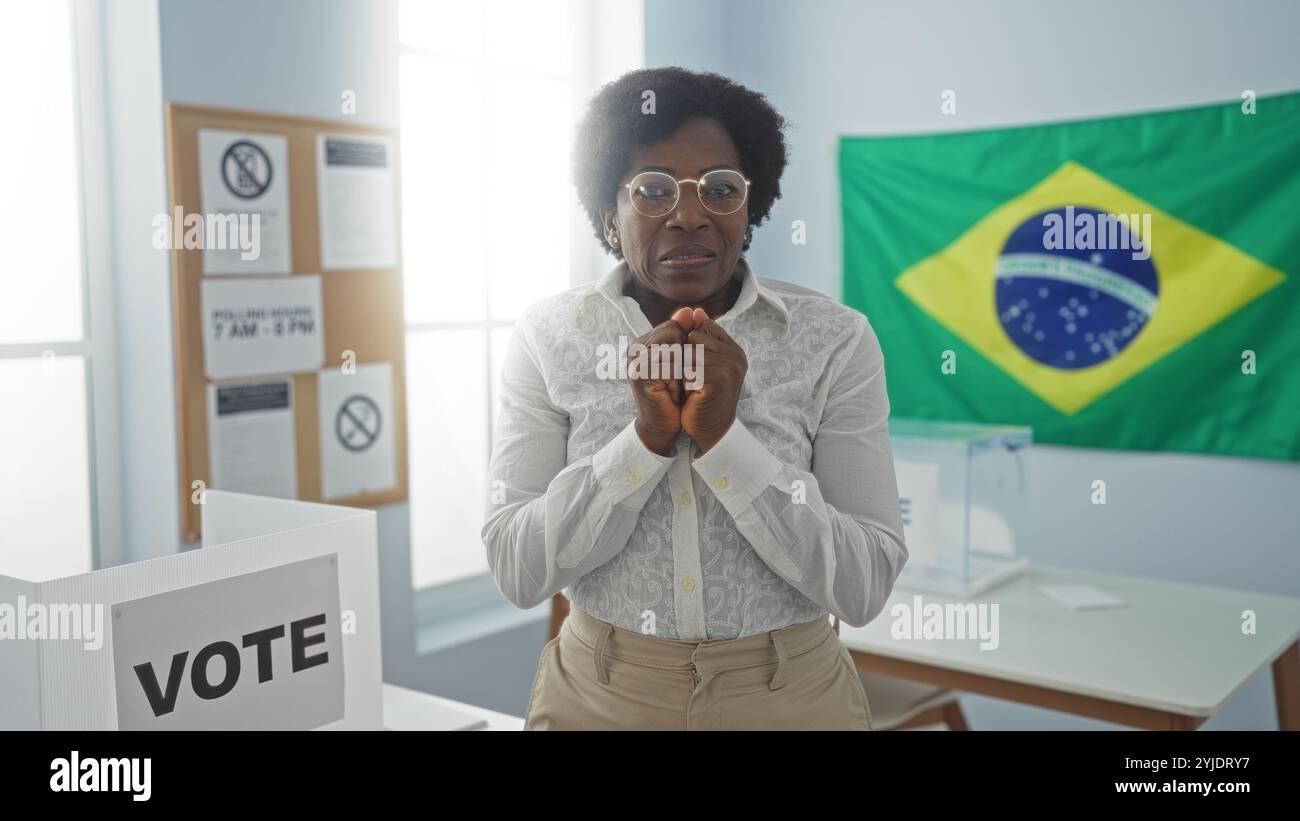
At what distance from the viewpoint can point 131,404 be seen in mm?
2316

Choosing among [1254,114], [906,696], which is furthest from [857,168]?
[906,696]

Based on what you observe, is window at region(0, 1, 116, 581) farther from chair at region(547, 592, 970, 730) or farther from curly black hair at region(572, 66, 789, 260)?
curly black hair at region(572, 66, 789, 260)

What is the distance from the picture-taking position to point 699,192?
1162mm

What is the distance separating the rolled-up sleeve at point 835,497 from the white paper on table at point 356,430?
161 cm

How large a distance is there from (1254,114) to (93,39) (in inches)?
106

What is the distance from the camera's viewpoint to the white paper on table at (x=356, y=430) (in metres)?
2.54

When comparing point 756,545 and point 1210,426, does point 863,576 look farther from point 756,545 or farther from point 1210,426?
point 1210,426

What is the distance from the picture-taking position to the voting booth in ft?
3.07

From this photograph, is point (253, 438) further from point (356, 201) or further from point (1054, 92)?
point (1054, 92)

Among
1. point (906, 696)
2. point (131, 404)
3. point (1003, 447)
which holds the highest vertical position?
point (131, 404)

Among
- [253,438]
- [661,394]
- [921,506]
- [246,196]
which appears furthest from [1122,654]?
[246,196]

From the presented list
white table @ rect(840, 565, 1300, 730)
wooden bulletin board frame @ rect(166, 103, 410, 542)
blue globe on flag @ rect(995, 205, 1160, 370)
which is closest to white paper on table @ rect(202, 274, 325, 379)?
wooden bulletin board frame @ rect(166, 103, 410, 542)

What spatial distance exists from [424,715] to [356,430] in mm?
A: 1147
